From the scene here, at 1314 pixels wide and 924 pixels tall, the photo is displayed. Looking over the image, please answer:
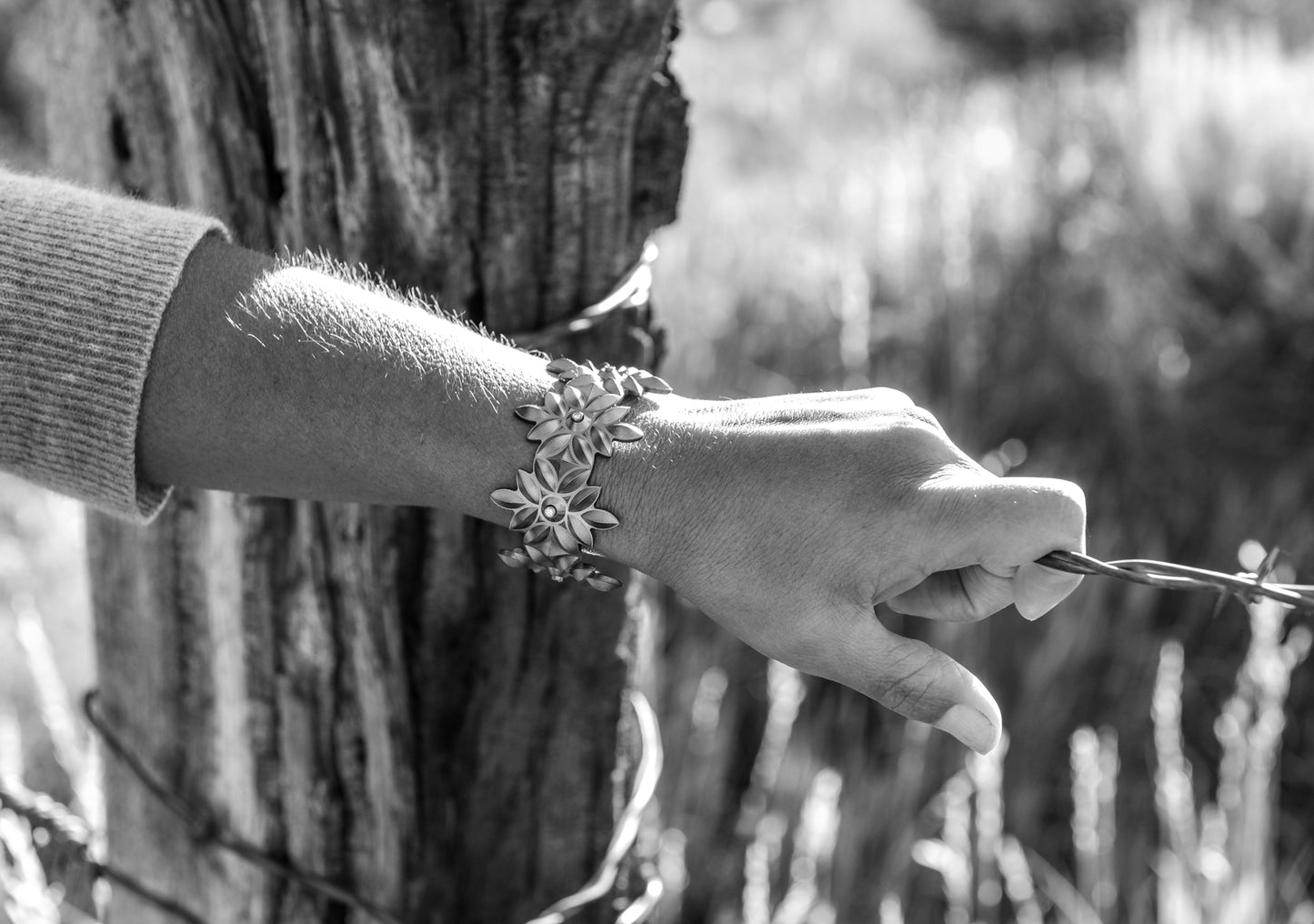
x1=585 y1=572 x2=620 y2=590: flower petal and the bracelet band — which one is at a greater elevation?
the bracelet band

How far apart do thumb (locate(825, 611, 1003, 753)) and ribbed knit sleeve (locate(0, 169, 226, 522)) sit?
0.61m

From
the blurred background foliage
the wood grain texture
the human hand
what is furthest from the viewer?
the blurred background foliage

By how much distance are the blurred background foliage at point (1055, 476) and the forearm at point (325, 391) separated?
1.11m

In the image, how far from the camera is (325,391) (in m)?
0.99

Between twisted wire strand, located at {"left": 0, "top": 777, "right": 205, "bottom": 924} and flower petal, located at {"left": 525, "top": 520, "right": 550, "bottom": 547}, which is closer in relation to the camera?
flower petal, located at {"left": 525, "top": 520, "right": 550, "bottom": 547}

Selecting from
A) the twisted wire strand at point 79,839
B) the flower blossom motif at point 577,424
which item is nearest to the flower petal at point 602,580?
the flower blossom motif at point 577,424

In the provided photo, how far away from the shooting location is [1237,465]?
133 inches

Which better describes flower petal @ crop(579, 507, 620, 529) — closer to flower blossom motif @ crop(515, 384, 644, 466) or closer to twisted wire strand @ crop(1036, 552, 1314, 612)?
flower blossom motif @ crop(515, 384, 644, 466)

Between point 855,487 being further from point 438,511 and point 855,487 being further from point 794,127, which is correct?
point 794,127

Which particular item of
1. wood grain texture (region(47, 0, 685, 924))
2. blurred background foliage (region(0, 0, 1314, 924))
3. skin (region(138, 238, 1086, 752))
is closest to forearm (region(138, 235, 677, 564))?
skin (region(138, 238, 1086, 752))

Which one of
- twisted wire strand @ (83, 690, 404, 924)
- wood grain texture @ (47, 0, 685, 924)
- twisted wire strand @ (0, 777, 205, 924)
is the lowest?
twisted wire strand @ (0, 777, 205, 924)

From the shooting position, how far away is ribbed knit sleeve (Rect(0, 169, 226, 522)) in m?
0.99

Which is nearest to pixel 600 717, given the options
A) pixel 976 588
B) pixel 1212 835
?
pixel 976 588

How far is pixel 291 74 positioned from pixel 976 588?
0.85 metres
